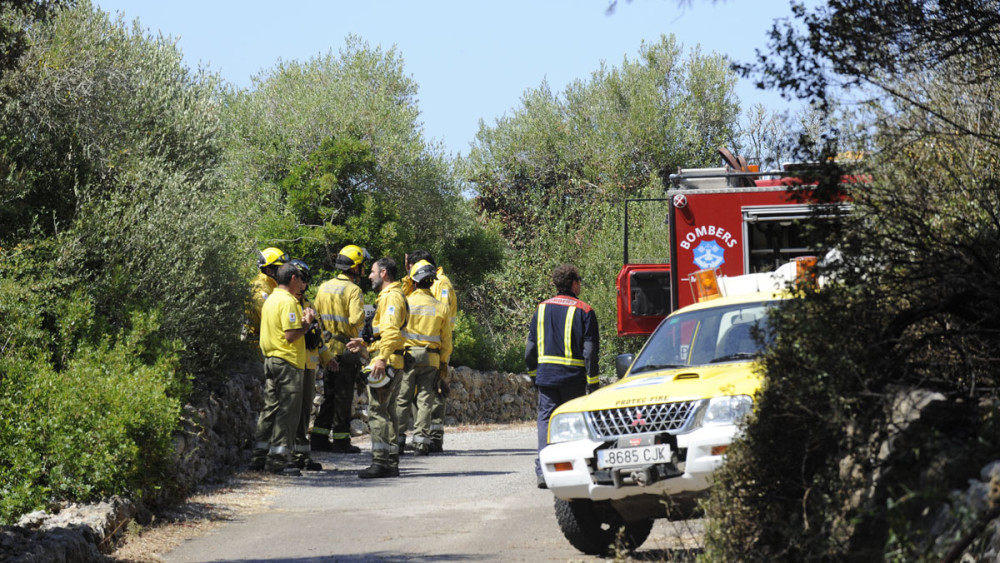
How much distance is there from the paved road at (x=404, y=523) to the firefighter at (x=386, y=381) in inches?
9.7

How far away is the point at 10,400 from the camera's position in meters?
8.20

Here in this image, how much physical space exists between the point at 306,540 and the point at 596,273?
25947 millimetres

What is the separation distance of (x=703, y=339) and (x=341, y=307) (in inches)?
255

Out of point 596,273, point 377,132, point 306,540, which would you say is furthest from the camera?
point 596,273

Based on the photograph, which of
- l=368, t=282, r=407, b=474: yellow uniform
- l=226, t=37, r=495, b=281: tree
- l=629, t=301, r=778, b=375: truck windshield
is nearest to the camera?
l=629, t=301, r=778, b=375: truck windshield

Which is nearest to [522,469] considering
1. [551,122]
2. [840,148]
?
[840,148]

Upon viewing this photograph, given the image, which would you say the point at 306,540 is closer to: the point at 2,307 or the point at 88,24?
the point at 2,307

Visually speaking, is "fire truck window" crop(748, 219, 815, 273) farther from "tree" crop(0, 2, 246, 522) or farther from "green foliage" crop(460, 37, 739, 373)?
"green foliage" crop(460, 37, 739, 373)

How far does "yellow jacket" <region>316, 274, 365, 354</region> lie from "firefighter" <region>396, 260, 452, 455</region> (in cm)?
64

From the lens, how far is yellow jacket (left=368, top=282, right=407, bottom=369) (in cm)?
1203

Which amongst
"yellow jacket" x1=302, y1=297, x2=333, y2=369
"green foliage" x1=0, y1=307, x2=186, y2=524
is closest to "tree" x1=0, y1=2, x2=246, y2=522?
"green foliage" x1=0, y1=307, x2=186, y2=524

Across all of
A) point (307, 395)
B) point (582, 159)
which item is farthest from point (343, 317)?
point (582, 159)

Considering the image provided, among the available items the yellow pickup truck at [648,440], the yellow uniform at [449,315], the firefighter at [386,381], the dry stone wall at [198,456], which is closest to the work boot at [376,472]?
the firefighter at [386,381]

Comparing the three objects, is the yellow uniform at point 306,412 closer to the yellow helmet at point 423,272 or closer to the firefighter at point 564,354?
the yellow helmet at point 423,272
